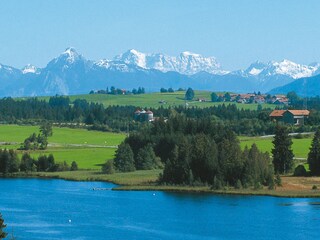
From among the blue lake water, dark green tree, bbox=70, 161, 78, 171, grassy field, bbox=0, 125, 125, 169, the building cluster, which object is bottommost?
the blue lake water

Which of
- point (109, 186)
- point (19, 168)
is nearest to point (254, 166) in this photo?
point (109, 186)

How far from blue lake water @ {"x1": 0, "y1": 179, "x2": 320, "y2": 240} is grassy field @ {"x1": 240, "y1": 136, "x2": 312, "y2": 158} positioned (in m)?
33.3

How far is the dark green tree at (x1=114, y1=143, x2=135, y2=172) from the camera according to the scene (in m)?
98.6

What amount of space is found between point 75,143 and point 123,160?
35.4 meters

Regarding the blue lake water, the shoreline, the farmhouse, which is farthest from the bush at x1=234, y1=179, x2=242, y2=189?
the farmhouse

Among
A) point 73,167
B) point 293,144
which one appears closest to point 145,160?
point 73,167

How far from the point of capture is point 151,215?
6650 cm

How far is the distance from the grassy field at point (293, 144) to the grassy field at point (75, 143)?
18.3 m

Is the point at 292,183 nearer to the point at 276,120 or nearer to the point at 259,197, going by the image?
the point at 259,197

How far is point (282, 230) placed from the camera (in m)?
59.3

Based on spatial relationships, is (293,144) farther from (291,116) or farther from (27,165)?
(291,116)

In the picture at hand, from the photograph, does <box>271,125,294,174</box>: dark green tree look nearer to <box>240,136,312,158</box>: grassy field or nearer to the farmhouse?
<box>240,136,312,158</box>: grassy field

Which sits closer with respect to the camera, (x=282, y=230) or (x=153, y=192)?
(x=282, y=230)

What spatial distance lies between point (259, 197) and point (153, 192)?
33.2 ft
